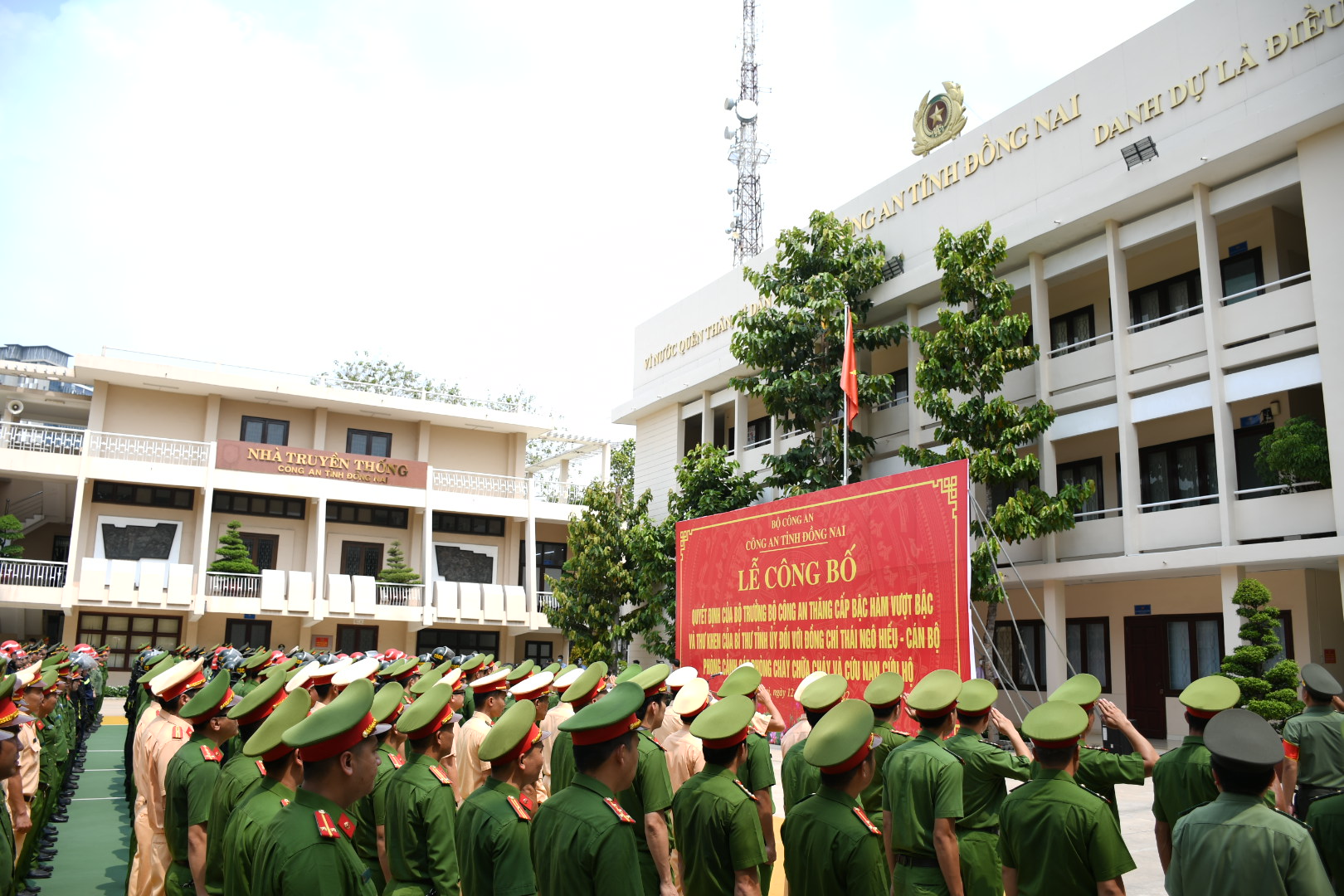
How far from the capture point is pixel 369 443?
28.0 metres

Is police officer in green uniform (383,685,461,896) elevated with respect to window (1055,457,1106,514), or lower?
lower

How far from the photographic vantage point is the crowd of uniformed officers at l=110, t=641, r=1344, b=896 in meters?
2.88

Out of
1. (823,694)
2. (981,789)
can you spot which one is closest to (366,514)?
(823,694)

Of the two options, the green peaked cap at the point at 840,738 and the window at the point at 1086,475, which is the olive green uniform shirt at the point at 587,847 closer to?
the green peaked cap at the point at 840,738

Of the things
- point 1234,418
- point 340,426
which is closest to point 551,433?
point 340,426

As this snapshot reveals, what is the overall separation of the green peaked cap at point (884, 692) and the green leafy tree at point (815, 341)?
11717mm

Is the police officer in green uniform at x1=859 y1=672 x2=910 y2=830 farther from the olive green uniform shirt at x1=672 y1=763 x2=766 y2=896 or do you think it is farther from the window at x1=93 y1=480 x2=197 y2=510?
the window at x1=93 y1=480 x2=197 y2=510

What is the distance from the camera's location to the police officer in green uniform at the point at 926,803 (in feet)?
13.4

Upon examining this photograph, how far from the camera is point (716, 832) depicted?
3.67 metres

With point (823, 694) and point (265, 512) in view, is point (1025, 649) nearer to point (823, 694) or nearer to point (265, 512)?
point (823, 694)

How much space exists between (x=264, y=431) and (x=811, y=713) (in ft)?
80.6

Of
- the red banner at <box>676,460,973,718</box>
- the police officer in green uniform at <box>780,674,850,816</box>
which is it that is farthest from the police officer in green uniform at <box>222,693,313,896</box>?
the red banner at <box>676,460,973,718</box>

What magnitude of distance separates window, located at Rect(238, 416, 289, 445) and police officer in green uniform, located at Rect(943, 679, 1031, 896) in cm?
2485

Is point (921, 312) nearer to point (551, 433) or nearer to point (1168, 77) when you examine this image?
point (1168, 77)
